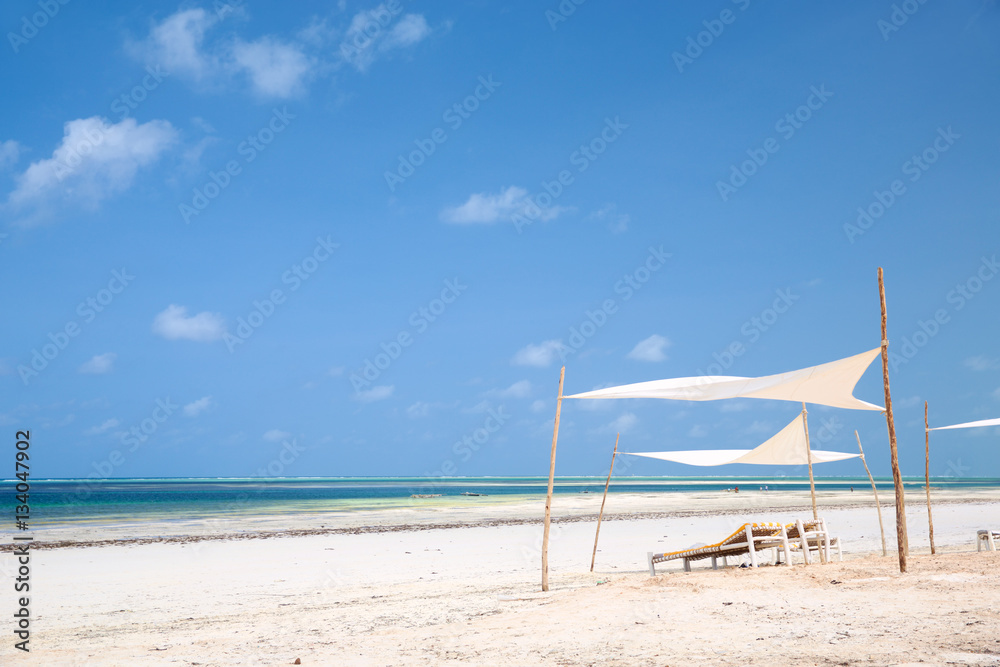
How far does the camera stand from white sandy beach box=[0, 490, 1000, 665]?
5.05m

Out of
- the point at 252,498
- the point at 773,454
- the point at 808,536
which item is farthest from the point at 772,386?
the point at 252,498

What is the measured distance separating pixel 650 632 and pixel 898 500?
12.6ft

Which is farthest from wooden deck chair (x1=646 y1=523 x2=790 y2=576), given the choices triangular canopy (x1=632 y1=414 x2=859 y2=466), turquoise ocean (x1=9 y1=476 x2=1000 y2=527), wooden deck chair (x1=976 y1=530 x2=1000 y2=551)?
turquoise ocean (x1=9 y1=476 x2=1000 y2=527)

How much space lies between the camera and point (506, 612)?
275 inches

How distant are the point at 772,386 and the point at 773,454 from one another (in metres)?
5.60

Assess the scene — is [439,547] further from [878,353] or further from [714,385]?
[878,353]

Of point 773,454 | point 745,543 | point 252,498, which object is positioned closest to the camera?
point 745,543

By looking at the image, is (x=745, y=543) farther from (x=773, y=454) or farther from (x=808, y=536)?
(x=773, y=454)

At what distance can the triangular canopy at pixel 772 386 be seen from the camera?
25.3ft

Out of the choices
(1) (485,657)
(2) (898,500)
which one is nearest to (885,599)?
(2) (898,500)

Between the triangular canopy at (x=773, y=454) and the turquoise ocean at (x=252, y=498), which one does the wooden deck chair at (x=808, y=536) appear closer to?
the triangular canopy at (x=773, y=454)

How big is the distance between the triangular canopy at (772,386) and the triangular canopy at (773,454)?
3716 mm

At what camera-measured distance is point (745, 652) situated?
4.84 meters

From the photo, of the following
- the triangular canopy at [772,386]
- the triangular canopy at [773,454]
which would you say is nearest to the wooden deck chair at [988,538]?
the triangular canopy at [773,454]
